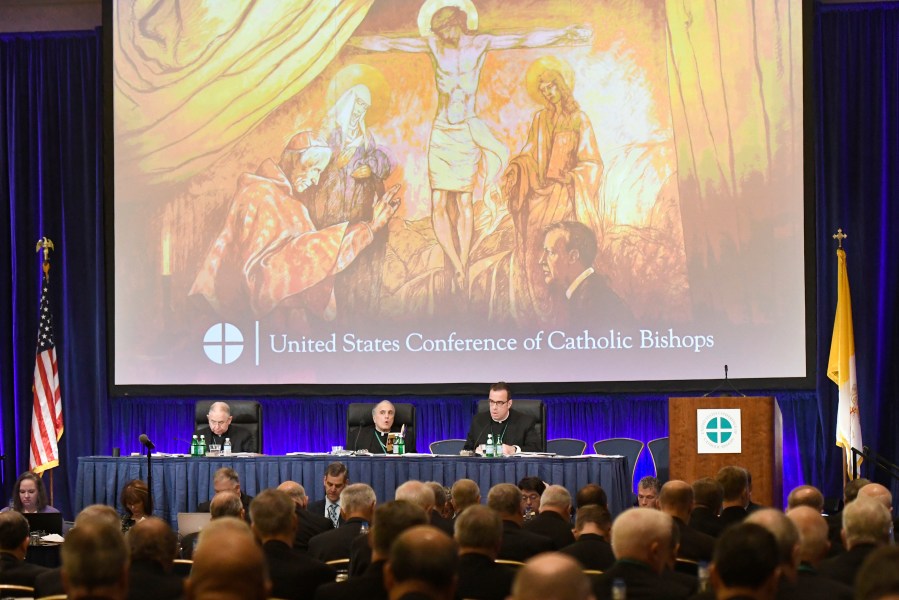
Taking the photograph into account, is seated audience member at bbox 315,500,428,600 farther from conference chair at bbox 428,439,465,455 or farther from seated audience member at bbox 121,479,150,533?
conference chair at bbox 428,439,465,455

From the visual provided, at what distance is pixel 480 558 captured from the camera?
4637mm

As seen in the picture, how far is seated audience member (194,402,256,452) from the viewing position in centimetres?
1091

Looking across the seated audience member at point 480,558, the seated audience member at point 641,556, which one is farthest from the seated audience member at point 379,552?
the seated audience member at point 641,556

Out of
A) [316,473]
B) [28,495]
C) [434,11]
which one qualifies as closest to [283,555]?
[316,473]

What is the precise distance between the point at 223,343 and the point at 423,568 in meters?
9.55

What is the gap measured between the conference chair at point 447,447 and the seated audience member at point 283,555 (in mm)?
6832

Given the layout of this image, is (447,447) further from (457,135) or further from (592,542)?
(592,542)

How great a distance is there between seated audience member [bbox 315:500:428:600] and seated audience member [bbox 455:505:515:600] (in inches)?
6.6

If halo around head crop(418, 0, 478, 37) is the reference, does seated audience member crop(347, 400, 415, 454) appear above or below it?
below

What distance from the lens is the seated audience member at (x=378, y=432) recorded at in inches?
421

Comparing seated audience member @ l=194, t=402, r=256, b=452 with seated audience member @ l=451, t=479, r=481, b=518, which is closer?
seated audience member @ l=451, t=479, r=481, b=518

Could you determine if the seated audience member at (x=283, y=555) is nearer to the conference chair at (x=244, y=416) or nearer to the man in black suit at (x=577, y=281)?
the conference chair at (x=244, y=416)

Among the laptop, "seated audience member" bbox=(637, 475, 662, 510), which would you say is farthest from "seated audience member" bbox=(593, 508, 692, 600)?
"seated audience member" bbox=(637, 475, 662, 510)

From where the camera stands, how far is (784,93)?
12086 millimetres
